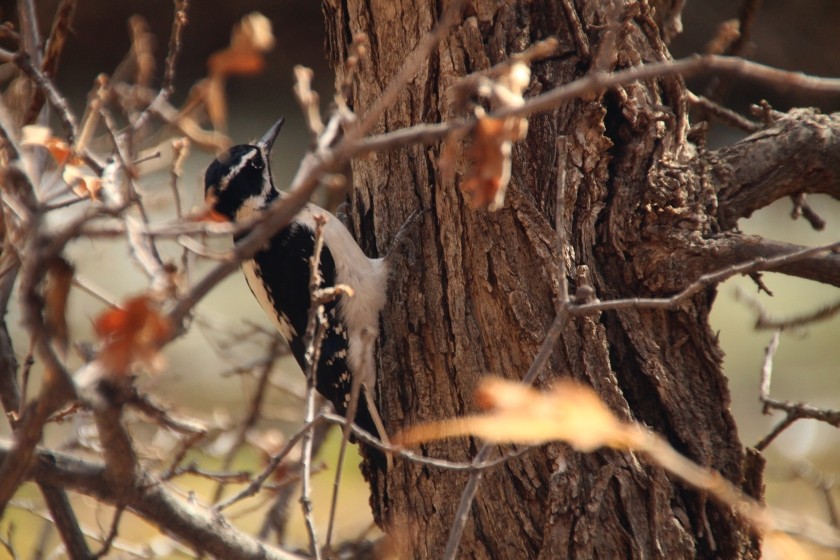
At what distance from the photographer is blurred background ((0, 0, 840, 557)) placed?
5.55 meters

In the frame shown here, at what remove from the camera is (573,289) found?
2162mm

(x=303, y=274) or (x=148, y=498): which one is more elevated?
(x=303, y=274)

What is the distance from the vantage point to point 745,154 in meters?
2.33

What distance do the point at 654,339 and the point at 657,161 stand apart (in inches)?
18.3

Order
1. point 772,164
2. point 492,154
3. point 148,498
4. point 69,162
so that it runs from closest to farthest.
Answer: point 492,154 → point 148,498 → point 69,162 → point 772,164

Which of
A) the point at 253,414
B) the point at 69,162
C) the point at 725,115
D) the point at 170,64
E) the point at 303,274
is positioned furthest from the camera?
the point at 253,414

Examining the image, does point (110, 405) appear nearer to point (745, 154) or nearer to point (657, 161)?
point (657, 161)

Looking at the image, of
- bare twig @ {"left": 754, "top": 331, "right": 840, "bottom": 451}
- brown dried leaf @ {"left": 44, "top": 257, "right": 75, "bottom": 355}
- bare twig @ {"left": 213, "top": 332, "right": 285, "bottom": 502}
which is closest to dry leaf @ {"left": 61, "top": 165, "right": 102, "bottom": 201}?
brown dried leaf @ {"left": 44, "top": 257, "right": 75, "bottom": 355}

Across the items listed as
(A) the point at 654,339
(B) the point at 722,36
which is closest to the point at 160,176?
(A) the point at 654,339

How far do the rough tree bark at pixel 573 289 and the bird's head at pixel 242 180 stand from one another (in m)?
1.05

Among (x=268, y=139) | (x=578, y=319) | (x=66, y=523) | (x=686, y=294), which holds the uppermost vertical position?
(x=268, y=139)

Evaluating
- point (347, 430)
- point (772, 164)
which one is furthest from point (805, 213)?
point (347, 430)

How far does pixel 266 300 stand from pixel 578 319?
165 cm

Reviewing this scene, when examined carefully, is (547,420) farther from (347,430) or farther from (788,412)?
(788,412)
